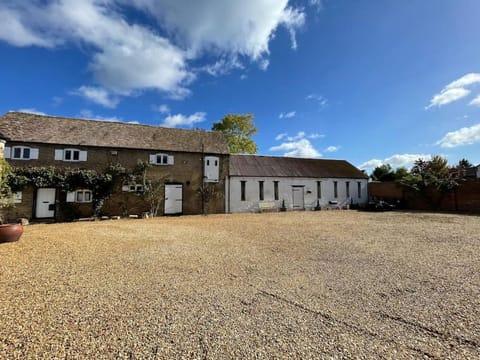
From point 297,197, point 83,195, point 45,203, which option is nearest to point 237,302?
point 83,195

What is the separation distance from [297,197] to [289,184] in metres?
1.52

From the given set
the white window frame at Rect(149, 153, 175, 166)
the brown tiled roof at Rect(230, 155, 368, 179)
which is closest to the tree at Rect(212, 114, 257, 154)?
the brown tiled roof at Rect(230, 155, 368, 179)

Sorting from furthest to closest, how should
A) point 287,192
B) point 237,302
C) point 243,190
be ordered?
point 287,192 → point 243,190 → point 237,302

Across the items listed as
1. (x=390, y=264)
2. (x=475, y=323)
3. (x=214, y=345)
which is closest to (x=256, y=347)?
(x=214, y=345)

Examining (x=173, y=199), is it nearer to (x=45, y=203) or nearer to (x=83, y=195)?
(x=83, y=195)

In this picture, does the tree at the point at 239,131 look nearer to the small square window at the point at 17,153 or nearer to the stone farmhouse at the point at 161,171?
the stone farmhouse at the point at 161,171

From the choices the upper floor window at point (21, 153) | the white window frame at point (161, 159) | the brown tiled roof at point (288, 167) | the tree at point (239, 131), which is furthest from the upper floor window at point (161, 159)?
the tree at point (239, 131)

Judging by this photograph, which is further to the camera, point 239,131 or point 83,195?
point 239,131

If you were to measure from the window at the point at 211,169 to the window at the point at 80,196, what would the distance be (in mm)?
8311

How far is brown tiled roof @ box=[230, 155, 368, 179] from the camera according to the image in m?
21.9

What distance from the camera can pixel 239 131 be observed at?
3481cm

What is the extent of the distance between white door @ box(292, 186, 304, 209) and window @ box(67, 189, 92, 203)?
16.9 metres

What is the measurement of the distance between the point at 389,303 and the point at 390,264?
2.54 metres

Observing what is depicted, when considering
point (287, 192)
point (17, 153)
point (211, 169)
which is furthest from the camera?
point (287, 192)
